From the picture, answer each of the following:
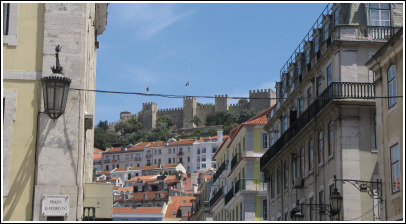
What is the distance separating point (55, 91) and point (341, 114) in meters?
19.6

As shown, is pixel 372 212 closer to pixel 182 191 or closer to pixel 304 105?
pixel 304 105

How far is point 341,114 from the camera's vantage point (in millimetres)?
31359

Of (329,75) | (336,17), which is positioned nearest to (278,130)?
(329,75)

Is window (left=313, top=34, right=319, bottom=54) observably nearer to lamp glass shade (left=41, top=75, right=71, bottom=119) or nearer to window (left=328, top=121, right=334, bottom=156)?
window (left=328, top=121, right=334, bottom=156)

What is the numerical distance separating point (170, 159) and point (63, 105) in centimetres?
18604

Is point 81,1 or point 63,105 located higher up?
point 81,1

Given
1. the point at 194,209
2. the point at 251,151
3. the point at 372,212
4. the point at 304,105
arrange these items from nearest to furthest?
the point at 372,212 < the point at 304,105 < the point at 251,151 < the point at 194,209

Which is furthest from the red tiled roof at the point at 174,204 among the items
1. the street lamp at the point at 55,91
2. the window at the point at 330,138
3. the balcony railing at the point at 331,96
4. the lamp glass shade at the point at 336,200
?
the street lamp at the point at 55,91

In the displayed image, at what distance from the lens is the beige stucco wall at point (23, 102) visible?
43.4ft

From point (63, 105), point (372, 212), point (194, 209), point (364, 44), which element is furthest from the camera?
point (194, 209)

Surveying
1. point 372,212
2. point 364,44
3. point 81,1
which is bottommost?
point 372,212

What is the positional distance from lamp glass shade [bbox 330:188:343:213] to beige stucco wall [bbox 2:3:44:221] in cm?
1480

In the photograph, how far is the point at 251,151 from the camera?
52.2m

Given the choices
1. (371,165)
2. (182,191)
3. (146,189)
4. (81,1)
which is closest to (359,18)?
(371,165)
